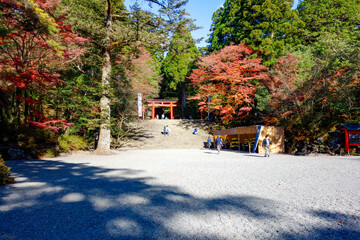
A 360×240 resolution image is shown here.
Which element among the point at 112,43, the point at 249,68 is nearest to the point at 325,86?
the point at 249,68

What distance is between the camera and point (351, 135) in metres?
9.35

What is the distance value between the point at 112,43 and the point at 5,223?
32.2 feet

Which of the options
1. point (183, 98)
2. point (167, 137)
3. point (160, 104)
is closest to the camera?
point (167, 137)

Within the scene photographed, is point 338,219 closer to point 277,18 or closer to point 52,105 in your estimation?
point 52,105

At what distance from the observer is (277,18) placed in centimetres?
1617

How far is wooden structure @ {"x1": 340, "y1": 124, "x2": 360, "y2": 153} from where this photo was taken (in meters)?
9.31

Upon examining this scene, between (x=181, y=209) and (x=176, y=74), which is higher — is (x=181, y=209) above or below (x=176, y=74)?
below

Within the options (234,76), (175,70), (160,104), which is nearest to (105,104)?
A: (234,76)

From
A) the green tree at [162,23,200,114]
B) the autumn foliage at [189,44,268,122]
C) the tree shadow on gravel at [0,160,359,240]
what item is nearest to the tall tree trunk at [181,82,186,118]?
the green tree at [162,23,200,114]

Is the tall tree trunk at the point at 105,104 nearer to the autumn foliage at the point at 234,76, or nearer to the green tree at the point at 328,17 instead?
the autumn foliage at the point at 234,76

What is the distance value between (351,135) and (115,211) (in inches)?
444

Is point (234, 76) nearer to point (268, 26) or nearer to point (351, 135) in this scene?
point (268, 26)

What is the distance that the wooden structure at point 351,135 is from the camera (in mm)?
9312

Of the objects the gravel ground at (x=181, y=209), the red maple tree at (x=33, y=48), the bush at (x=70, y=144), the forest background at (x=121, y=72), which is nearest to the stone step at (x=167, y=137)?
the forest background at (x=121, y=72)
